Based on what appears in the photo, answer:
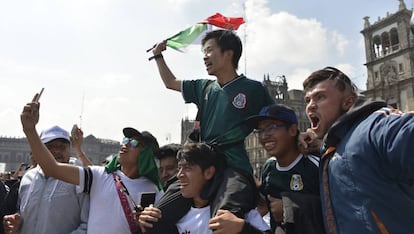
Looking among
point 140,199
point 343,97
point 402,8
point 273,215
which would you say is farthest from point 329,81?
point 402,8

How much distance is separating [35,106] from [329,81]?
259cm

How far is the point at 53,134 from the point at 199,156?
6.16 feet

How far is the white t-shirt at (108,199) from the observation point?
329 cm

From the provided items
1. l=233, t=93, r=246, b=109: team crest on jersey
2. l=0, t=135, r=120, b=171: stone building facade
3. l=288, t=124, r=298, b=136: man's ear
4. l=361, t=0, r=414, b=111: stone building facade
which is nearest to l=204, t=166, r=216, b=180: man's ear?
l=233, t=93, r=246, b=109: team crest on jersey

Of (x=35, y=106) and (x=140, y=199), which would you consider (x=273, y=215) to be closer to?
(x=140, y=199)

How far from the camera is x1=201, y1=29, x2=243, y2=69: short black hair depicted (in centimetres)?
353

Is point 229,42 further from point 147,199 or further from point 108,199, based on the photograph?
point 108,199

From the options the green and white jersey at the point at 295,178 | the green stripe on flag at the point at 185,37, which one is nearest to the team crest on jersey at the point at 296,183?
the green and white jersey at the point at 295,178

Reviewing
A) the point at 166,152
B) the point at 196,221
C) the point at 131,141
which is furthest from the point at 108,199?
the point at 166,152

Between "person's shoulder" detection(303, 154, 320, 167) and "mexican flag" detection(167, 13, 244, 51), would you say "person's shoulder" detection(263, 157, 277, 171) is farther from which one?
"mexican flag" detection(167, 13, 244, 51)

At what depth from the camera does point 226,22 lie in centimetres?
427

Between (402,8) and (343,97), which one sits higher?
(402,8)

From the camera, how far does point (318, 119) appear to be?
2465 millimetres

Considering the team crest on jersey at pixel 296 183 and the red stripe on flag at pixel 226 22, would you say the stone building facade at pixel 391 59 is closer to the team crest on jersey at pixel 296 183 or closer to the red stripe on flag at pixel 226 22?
the red stripe on flag at pixel 226 22
